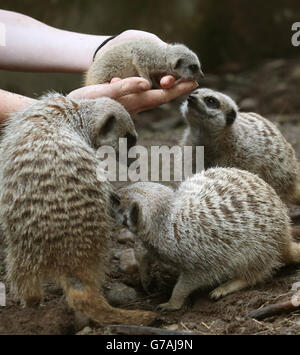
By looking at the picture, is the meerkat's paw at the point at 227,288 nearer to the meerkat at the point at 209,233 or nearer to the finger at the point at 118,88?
the meerkat at the point at 209,233

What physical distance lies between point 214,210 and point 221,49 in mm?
5809

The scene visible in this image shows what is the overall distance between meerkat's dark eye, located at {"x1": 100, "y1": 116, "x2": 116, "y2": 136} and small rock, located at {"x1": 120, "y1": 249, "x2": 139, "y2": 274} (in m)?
0.80

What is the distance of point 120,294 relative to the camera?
7.90 feet

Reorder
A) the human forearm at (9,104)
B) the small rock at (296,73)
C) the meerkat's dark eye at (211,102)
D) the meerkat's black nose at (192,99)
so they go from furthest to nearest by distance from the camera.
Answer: the small rock at (296,73) < the meerkat's dark eye at (211,102) < the meerkat's black nose at (192,99) < the human forearm at (9,104)

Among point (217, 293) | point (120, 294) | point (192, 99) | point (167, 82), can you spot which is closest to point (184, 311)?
point (217, 293)

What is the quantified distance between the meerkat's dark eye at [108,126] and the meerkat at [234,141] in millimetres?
1079

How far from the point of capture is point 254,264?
2.33 meters

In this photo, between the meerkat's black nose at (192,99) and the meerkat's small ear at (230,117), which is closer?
the meerkat's black nose at (192,99)

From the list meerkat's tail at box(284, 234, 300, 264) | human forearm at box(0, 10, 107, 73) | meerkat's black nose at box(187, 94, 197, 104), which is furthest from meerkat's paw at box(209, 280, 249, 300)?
human forearm at box(0, 10, 107, 73)

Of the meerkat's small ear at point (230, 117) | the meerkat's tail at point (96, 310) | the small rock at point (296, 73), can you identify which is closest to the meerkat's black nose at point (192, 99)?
the meerkat's small ear at point (230, 117)

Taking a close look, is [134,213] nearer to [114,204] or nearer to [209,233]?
[114,204]

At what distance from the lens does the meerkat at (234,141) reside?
3266mm

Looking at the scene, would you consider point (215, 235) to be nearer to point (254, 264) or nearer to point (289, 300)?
point (254, 264)
